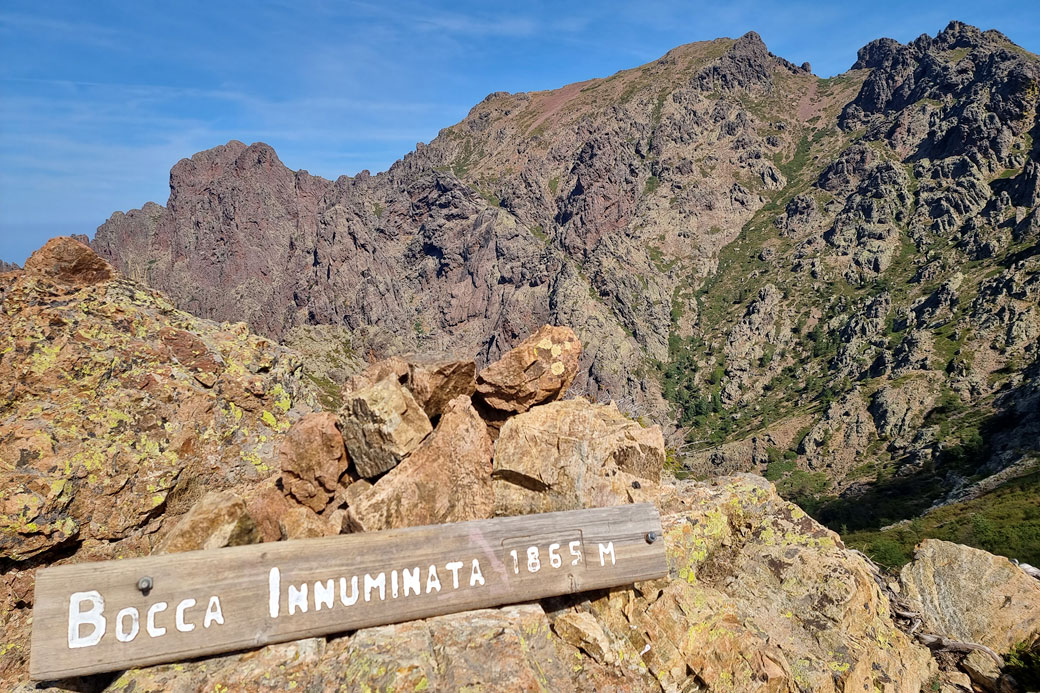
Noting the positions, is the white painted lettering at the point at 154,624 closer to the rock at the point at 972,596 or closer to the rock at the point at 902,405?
the rock at the point at 972,596

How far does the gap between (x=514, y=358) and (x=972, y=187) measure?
802 ft

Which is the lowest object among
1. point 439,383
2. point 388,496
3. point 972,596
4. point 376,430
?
point 972,596

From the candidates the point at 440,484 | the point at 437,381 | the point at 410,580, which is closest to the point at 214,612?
the point at 410,580

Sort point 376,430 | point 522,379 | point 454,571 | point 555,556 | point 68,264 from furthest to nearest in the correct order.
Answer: point 522,379 < point 68,264 < point 376,430 < point 555,556 < point 454,571

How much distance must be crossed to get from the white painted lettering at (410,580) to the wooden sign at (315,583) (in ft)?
0.04

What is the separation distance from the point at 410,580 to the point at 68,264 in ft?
25.3

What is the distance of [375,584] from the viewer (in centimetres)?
571

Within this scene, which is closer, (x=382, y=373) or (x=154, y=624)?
(x=154, y=624)

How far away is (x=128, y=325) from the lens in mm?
8164

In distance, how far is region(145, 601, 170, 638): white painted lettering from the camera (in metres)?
4.97

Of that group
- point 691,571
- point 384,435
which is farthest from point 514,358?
point 691,571

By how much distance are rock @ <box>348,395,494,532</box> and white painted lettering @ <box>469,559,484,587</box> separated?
1116 mm

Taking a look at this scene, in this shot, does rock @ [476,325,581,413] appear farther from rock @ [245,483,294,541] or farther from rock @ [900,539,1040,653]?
rock @ [900,539,1040,653]

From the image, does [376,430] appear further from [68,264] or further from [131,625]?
[68,264]
